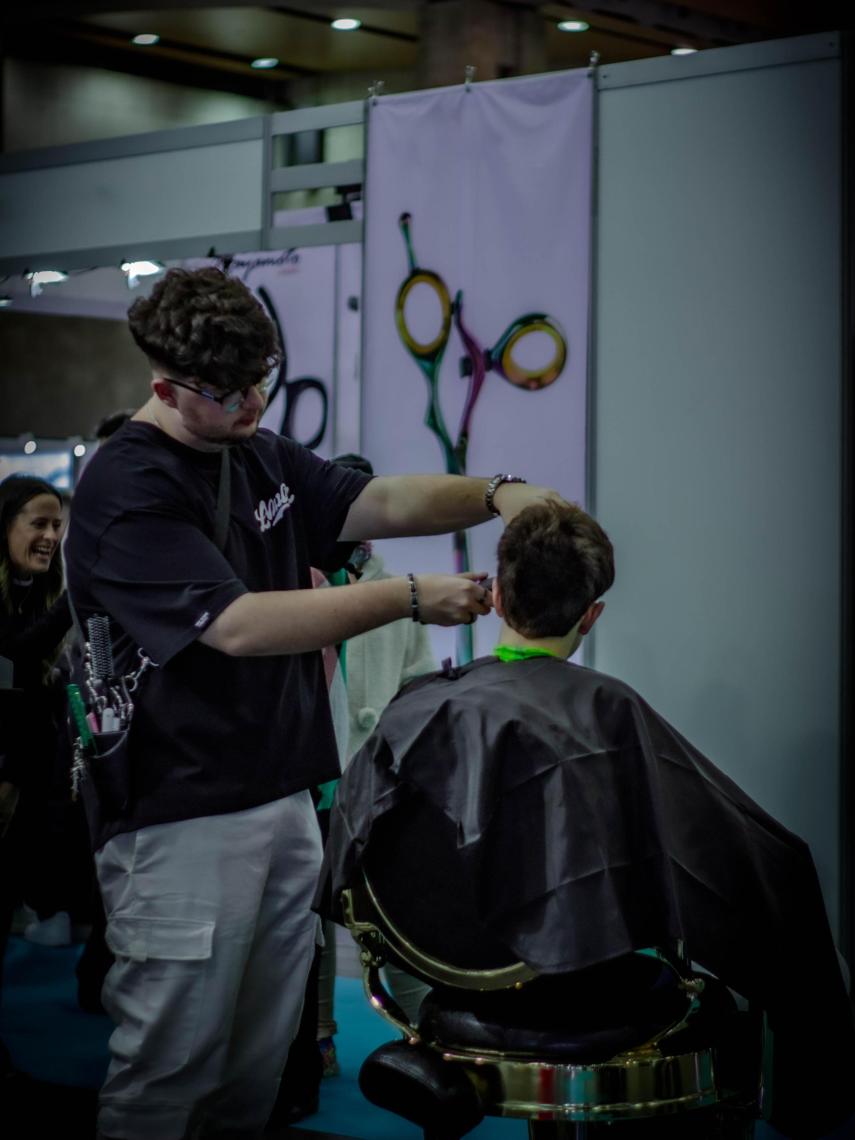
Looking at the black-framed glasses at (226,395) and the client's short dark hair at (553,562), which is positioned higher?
the black-framed glasses at (226,395)

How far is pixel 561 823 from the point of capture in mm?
1746

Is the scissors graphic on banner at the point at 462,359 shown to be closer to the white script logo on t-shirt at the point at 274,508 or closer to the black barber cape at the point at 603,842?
the white script logo on t-shirt at the point at 274,508

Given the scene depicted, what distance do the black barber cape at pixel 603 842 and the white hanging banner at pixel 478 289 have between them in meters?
1.83

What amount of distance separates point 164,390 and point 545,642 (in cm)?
66

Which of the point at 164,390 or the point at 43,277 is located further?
the point at 43,277

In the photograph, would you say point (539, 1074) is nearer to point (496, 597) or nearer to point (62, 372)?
point (496, 597)

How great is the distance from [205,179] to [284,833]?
9.50 ft

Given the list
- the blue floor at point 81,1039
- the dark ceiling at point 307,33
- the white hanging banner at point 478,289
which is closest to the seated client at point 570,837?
the blue floor at point 81,1039

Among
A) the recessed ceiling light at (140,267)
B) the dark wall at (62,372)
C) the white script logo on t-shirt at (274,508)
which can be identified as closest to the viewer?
the white script logo on t-shirt at (274,508)

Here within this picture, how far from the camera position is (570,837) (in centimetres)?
174

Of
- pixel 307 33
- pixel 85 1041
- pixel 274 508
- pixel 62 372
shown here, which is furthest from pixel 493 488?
pixel 62 372

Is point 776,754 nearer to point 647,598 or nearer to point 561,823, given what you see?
point 647,598

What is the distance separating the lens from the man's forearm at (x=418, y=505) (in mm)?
2047

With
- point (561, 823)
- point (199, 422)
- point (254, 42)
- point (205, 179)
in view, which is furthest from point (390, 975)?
point (254, 42)
